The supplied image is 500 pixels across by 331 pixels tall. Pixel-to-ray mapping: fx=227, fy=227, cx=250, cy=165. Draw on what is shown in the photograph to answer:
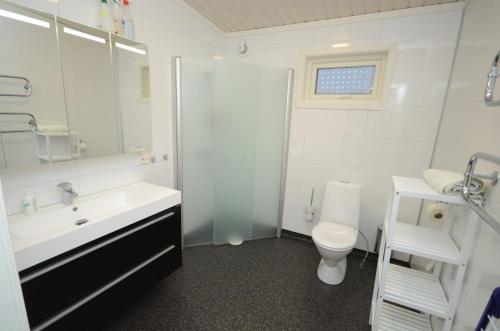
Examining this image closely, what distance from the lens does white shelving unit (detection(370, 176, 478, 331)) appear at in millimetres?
1175

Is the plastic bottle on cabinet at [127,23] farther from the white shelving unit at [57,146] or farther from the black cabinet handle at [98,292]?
the black cabinet handle at [98,292]

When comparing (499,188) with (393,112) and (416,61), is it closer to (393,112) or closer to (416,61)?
(393,112)

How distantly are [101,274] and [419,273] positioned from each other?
6.55ft

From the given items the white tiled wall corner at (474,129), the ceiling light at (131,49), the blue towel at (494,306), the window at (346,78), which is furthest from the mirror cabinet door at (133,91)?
the white tiled wall corner at (474,129)

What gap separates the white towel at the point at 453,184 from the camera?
1071 mm

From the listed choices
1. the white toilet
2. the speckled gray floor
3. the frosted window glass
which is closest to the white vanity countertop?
the speckled gray floor

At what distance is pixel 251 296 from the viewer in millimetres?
1866

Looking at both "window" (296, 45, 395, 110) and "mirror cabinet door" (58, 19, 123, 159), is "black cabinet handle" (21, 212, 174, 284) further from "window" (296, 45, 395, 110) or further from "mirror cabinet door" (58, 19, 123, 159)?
"window" (296, 45, 395, 110)

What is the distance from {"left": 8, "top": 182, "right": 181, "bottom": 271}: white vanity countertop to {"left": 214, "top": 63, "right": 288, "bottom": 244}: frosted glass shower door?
33.0 inches

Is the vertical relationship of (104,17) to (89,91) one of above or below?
above

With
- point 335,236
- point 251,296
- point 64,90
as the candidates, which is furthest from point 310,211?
point 64,90

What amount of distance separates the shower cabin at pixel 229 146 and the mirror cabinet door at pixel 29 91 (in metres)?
0.95

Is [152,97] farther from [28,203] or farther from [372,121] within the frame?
[372,121]

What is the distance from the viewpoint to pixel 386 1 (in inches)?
73.7
